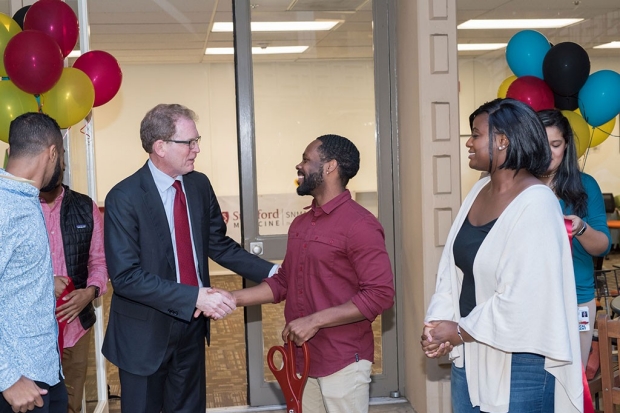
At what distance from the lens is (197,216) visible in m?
3.16

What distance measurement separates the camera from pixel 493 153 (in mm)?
2256

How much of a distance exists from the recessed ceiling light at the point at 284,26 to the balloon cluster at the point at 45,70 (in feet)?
3.65

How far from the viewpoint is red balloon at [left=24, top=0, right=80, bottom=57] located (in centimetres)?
332

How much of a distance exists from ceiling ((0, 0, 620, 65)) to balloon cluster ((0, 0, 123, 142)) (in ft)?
3.17

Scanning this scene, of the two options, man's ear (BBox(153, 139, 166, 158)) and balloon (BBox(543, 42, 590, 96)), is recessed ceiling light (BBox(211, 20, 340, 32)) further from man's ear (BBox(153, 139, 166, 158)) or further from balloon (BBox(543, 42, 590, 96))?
man's ear (BBox(153, 139, 166, 158))

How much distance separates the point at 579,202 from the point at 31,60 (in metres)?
2.35

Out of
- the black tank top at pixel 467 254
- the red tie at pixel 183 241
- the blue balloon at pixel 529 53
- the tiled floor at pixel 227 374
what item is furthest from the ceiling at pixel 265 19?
the black tank top at pixel 467 254

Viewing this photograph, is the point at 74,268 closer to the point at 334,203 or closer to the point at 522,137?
the point at 334,203

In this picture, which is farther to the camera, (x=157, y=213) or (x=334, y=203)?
(x=157, y=213)

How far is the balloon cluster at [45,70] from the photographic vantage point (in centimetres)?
307

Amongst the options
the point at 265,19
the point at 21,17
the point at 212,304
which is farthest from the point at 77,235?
the point at 265,19

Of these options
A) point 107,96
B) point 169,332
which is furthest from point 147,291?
point 107,96

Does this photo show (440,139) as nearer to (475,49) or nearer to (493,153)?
(475,49)

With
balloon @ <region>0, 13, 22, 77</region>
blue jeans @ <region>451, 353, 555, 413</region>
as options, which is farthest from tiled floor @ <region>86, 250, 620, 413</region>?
blue jeans @ <region>451, 353, 555, 413</region>
